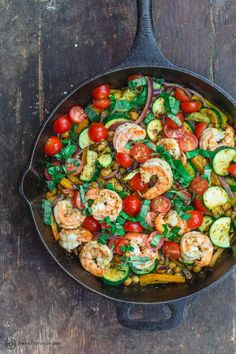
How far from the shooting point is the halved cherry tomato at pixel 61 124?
363 centimetres

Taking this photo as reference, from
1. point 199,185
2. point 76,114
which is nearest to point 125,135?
point 76,114

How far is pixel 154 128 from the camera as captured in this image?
364cm

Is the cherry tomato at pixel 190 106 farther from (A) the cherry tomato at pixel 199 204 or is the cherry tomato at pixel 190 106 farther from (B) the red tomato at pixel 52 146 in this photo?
(B) the red tomato at pixel 52 146

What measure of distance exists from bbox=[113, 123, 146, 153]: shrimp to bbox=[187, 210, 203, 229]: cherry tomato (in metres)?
0.64

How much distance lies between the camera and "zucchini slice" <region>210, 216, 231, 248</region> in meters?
3.59

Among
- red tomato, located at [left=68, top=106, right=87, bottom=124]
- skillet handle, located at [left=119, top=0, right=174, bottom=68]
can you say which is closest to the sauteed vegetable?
red tomato, located at [left=68, top=106, right=87, bottom=124]

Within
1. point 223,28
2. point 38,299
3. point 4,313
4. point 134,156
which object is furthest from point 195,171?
point 4,313

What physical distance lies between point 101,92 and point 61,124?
363mm

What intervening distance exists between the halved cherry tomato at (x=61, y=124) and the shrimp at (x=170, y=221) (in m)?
0.91

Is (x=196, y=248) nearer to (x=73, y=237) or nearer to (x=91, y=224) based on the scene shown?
(x=91, y=224)

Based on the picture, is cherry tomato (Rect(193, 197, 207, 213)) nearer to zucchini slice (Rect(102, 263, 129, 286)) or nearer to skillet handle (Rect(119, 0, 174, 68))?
zucchini slice (Rect(102, 263, 129, 286))

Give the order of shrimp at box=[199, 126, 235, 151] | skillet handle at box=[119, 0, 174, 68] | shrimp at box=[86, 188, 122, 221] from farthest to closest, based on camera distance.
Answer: shrimp at box=[199, 126, 235, 151] < shrimp at box=[86, 188, 122, 221] < skillet handle at box=[119, 0, 174, 68]

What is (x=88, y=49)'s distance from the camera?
4020 millimetres

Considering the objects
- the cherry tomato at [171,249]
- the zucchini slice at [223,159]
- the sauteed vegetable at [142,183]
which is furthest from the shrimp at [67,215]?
the zucchini slice at [223,159]
